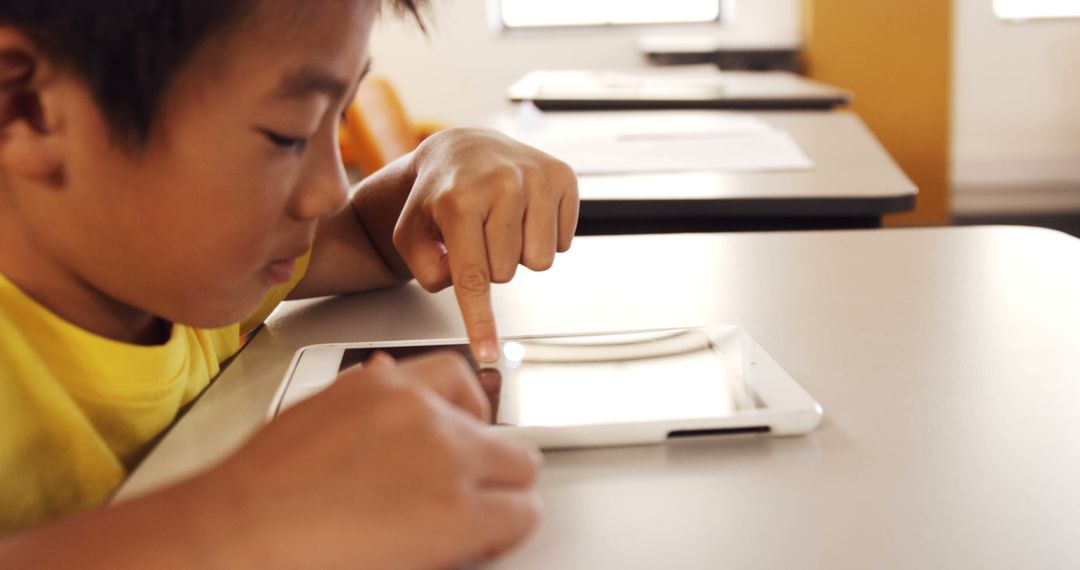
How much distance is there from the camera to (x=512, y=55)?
437cm

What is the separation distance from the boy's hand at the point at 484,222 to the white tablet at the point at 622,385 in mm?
40

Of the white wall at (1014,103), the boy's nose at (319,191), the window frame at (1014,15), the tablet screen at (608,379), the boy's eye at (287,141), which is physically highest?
the boy's eye at (287,141)

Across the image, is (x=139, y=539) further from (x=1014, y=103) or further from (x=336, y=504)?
(x=1014, y=103)

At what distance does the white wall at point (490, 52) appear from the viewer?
432cm

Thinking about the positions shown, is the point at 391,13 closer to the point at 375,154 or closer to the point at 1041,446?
the point at 1041,446

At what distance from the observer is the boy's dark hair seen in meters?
0.47

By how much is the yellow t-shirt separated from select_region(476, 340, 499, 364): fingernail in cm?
18

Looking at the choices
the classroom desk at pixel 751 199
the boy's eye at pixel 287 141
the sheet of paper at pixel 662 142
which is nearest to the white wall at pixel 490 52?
the sheet of paper at pixel 662 142

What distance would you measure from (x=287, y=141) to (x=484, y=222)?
200 mm

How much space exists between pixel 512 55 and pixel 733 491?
4.07m

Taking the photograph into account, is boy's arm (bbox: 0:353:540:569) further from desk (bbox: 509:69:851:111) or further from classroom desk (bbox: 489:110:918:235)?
desk (bbox: 509:69:851:111)

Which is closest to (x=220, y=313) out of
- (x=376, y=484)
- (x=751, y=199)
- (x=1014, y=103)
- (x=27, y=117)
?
(x=27, y=117)

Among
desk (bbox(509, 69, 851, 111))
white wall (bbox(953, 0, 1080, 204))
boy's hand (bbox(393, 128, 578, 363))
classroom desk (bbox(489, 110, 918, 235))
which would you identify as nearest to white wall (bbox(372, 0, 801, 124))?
white wall (bbox(953, 0, 1080, 204))

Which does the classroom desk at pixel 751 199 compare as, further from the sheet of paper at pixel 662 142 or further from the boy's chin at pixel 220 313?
the boy's chin at pixel 220 313
